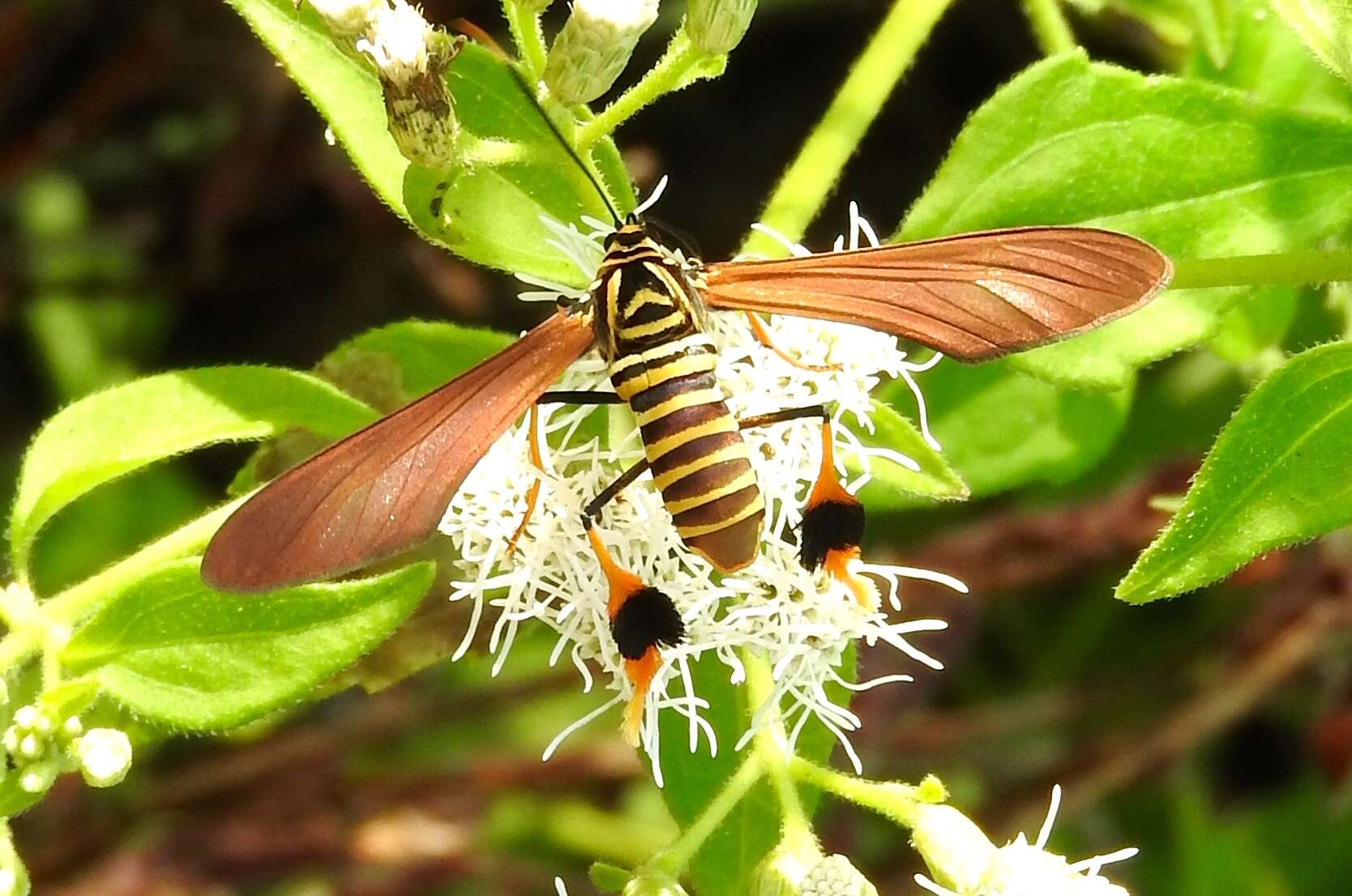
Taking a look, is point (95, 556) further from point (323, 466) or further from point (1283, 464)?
point (1283, 464)

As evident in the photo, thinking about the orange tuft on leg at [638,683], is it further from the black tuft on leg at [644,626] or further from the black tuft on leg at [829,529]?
the black tuft on leg at [829,529]

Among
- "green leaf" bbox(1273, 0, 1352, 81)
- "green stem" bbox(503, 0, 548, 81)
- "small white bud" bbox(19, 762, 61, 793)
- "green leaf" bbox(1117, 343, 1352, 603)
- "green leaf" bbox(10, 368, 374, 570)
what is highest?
"green stem" bbox(503, 0, 548, 81)

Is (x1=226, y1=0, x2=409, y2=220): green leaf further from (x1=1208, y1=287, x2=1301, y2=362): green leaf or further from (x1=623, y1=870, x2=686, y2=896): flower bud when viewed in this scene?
(x1=1208, y1=287, x2=1301, y2=362): green leaf

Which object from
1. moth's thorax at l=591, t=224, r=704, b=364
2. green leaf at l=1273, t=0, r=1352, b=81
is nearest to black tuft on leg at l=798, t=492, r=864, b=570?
moth's thorax at l=591, t=224, r=704, b=364

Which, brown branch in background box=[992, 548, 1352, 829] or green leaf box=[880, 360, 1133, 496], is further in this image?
brown branch in background box=[992, 548, 1352, 829]

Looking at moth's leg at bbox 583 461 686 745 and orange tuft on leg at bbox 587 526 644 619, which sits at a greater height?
orange tuft on leg at bbox 587 526 644 619

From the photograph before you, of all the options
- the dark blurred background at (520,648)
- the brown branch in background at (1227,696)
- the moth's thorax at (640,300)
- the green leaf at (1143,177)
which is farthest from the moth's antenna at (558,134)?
the brown branch in background at (1227,696)
